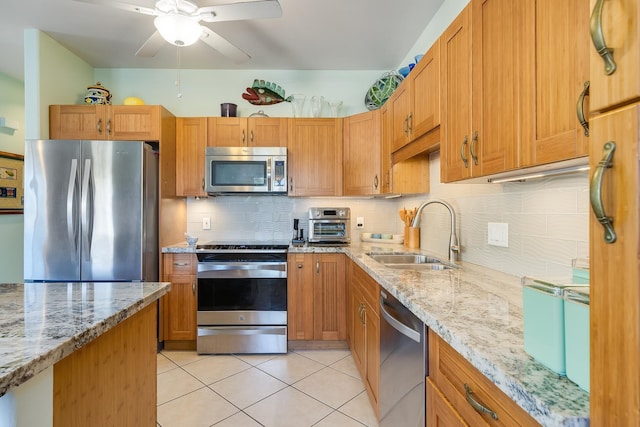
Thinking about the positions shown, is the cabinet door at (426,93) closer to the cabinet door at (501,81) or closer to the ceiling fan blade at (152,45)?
the cabinet door at (501,81)

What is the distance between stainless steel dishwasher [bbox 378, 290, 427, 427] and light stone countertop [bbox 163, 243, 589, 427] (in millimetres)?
99

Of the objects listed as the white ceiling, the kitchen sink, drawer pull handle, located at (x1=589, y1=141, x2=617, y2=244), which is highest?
the white ceiling

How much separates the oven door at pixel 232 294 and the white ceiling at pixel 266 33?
1944 mm

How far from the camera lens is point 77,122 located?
272 cm

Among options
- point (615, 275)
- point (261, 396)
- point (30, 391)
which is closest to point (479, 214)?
point (615, 275)

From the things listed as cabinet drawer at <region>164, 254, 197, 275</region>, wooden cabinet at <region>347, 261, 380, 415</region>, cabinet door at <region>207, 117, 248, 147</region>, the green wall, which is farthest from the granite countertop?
the green wall

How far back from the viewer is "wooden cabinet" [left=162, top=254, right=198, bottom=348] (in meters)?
2.69

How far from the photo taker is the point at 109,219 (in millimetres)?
2502

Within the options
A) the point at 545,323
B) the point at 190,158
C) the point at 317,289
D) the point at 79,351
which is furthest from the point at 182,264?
the point at 545,323

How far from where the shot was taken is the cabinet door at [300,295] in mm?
2717

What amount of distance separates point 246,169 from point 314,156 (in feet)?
→ 2.15

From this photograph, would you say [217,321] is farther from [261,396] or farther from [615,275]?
[615,275]

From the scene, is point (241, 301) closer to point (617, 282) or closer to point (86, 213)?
point (86, 213)

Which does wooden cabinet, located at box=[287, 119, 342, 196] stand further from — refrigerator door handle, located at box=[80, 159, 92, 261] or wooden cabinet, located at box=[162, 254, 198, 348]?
refrigerator door handle, located at box=[80, 159, 92, 261]
